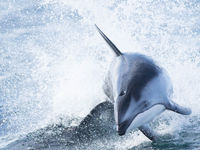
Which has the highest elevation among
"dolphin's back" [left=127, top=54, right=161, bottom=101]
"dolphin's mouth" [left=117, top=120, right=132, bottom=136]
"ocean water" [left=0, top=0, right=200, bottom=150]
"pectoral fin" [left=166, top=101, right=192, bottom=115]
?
"dolphin's back" [left=127, top=54, right=161, bottom=101]

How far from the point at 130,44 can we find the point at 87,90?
9.75 ft

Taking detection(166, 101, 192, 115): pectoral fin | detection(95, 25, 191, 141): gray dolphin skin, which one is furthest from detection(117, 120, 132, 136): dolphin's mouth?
detection(166, 101, 192, 115): pectoral fin

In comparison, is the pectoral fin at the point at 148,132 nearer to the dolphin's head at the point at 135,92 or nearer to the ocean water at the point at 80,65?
the ocean water at the point at 80,65

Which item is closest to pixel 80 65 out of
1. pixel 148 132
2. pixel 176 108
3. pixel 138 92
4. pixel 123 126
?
pixel 148 132

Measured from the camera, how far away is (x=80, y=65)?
14102 millimetres

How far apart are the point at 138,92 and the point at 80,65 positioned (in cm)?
837

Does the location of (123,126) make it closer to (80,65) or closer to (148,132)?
(148,132)

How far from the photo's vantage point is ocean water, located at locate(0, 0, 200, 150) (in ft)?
26.1

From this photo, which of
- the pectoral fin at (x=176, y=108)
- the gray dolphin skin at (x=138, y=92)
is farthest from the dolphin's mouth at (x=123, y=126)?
the pectoral fin at (x=176, y=108)

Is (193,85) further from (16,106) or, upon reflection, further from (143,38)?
(143,38)

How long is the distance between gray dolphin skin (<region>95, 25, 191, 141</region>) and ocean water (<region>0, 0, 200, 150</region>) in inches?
25.8

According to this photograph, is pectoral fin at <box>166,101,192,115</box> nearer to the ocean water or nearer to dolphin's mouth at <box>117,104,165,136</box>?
dolphin's mouth at <box>117,104,165,136</box>

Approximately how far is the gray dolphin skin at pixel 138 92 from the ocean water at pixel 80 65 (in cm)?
66

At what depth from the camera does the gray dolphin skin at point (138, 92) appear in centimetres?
559
